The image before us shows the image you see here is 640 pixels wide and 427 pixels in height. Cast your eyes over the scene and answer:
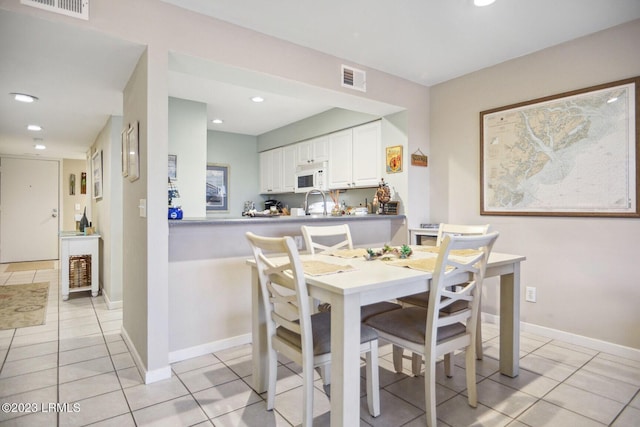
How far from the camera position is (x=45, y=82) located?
9.32 feet

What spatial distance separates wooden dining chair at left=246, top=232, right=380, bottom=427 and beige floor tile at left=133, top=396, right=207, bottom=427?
1.28 feet

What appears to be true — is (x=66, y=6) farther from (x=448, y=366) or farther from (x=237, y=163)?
(x=237, y=163)

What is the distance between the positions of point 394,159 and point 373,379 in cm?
243

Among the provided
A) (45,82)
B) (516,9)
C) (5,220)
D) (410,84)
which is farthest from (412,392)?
(5,220)

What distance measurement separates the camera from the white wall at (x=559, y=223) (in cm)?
255

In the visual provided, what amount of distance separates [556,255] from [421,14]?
7.01ft

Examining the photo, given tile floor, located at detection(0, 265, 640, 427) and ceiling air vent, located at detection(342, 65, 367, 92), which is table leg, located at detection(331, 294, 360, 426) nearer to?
tile floor, located at detection(0, 265, 640, 427)

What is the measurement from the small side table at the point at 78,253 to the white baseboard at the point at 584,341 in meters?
4.54

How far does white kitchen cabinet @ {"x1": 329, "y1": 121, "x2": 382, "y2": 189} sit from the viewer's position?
4023mm

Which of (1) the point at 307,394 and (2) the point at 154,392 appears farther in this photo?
(2) the point at 154,392

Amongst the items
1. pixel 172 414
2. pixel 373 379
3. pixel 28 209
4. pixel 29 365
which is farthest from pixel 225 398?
pixel 28 209

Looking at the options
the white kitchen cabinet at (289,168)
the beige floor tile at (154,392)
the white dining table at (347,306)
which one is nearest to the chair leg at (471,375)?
the white dining table at (347,306)

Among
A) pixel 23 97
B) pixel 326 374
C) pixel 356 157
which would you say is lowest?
pixel 326 374

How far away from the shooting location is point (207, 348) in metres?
2.66
